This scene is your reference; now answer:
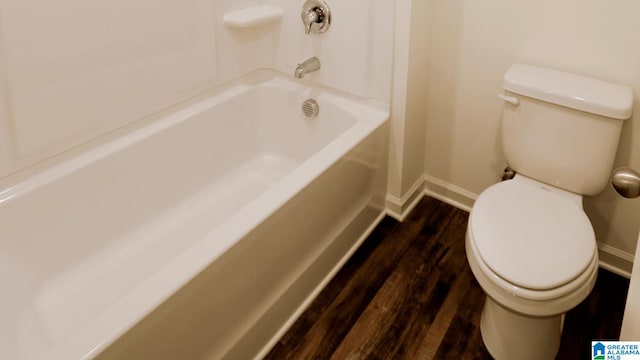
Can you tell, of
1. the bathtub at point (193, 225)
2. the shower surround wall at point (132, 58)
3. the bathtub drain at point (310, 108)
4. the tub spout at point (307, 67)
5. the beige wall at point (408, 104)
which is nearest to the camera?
the bathtub at point (193, 225)

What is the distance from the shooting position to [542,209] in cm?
160

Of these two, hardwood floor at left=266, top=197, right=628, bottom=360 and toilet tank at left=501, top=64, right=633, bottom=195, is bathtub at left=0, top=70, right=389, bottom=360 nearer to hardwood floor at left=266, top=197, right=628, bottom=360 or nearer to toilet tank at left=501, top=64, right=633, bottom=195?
hardwood floor at left=266, top=197, right=628, bottom=360

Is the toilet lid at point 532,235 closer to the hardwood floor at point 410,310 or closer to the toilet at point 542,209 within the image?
the toilet at point 542,209

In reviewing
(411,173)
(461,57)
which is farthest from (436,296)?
(461,57)

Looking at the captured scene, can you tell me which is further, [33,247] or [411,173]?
[411,173]

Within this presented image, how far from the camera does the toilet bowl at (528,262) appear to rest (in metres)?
1.38

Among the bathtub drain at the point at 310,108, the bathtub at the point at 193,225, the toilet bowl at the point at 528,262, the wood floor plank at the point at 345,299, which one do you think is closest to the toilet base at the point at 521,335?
the toilet bowl at the point at 528,262

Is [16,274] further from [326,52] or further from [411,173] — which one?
[411,173]

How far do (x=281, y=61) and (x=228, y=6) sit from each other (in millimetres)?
340

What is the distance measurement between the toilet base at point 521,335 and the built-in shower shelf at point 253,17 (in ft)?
4.56

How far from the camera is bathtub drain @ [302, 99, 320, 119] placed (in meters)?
2.21

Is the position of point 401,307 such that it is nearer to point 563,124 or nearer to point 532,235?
point 532,235

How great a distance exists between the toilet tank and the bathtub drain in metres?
0.77

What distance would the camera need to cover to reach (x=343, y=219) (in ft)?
6.55
